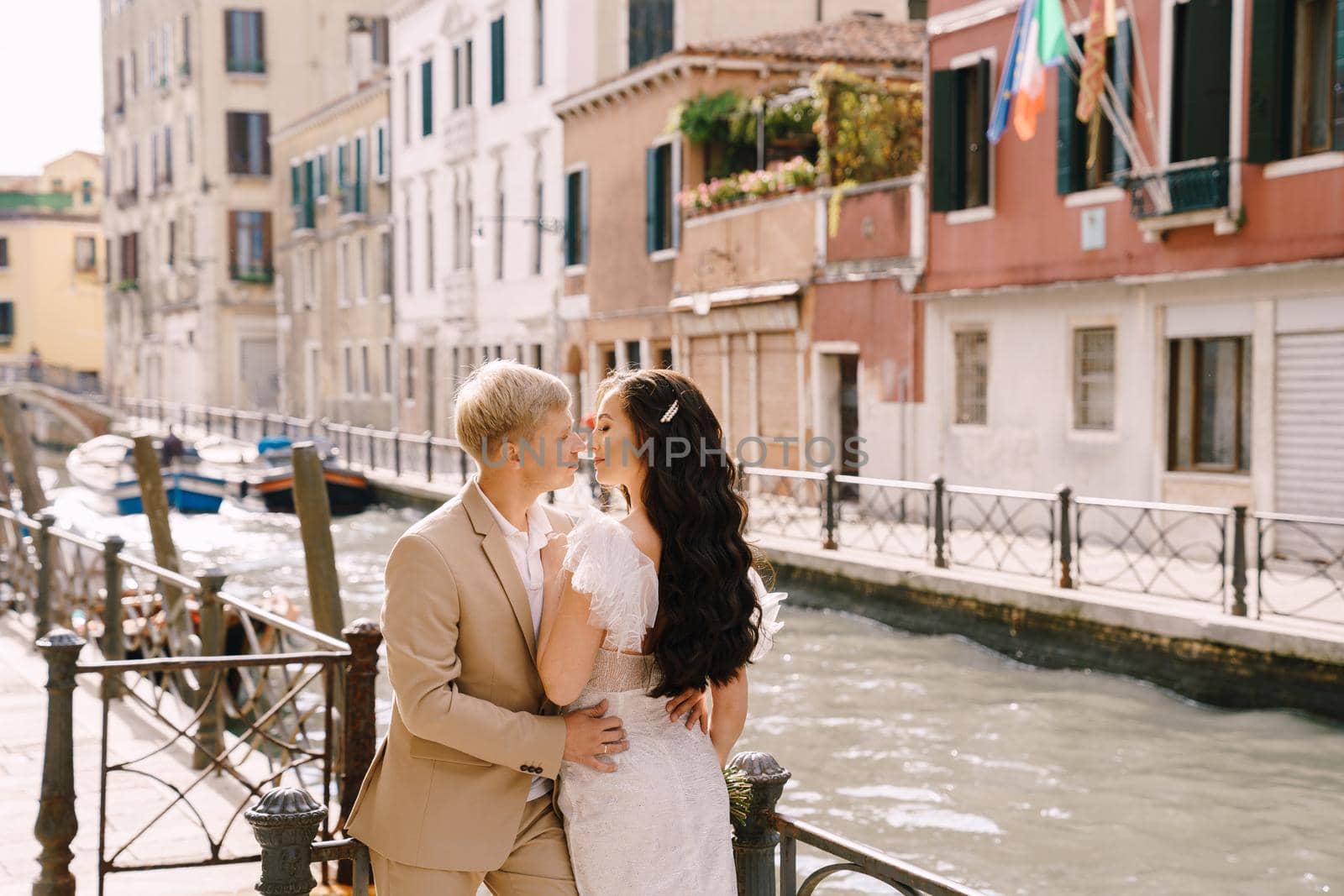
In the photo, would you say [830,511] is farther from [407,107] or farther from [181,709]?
[407,107]

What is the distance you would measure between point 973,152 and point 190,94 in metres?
32.2

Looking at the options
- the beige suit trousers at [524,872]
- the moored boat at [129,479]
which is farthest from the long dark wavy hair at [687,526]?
the moored boat at [129,479]

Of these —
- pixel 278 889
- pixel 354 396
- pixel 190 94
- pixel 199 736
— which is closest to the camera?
pixel 278 889

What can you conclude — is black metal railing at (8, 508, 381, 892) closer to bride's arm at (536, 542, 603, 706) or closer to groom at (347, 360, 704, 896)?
groom at (347, 360, 704, 896)

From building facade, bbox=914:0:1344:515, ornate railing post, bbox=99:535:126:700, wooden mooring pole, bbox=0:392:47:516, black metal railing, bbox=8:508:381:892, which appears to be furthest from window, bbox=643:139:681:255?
ornate railing post, bbox=99:535:126:700

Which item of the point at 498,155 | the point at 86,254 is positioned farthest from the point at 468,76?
the point at 86,254

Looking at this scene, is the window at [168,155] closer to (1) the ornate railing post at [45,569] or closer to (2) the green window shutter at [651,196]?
(2) the green window shutter at [651,196]

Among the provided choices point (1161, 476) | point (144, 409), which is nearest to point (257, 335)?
point (144, 409)

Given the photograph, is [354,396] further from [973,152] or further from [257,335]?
[973,152]

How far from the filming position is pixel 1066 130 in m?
15.2

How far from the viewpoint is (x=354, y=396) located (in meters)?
36.9

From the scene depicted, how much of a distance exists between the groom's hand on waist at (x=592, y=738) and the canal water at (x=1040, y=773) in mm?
4812

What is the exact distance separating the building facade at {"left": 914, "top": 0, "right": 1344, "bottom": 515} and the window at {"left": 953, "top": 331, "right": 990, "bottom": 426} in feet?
0.07

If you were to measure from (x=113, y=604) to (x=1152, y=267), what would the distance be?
960 centimetres
